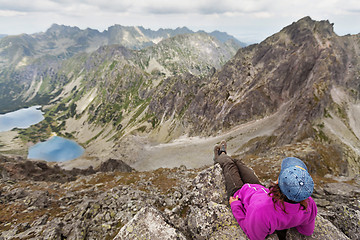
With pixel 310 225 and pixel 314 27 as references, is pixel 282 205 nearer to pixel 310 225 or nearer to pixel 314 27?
pixel 310 225

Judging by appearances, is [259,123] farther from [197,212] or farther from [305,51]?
[197,212]

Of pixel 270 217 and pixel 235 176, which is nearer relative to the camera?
pixel 270 217

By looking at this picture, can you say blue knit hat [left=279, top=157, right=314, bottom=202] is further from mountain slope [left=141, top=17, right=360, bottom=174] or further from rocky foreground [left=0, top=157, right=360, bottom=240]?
mountain slope [left=141, top=17, right=360, bottom=174]

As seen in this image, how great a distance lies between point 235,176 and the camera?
32.5 ft

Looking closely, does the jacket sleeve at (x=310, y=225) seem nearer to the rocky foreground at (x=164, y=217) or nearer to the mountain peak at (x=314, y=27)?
the rocky foreground at (x=164, y=217)

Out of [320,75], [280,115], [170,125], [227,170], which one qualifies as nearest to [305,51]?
[320,75]

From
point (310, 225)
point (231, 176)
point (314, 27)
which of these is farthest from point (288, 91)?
A: point (310, 225)

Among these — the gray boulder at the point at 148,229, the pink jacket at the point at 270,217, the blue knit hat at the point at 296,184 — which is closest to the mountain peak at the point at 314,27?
the pink jacket at the point at 270,217

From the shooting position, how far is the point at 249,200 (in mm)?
7633

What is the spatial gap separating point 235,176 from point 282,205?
4001mm

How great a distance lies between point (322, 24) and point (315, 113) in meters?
84.0

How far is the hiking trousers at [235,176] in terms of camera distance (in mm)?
9453

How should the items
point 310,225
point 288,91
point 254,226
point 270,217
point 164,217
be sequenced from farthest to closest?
1. point 288,91
2. point 164,217
3. point 310,225
4. point 254,226
5. point 270,217

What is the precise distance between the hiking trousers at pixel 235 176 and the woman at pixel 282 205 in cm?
134
